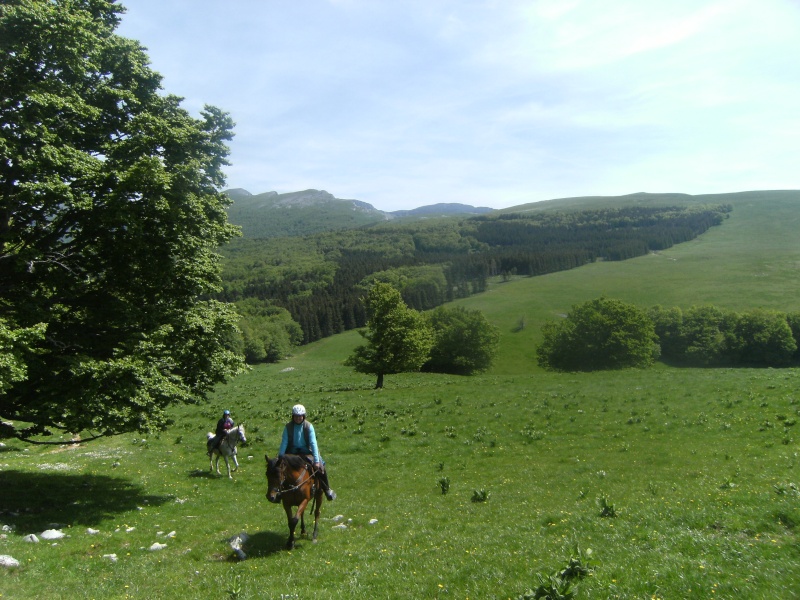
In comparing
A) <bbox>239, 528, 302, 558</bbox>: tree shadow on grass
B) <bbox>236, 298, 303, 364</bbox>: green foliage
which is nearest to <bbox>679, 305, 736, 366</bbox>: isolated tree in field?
<bbox>236, 298, 303, 364</bbox>: green foliage

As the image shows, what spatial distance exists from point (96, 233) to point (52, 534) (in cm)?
911

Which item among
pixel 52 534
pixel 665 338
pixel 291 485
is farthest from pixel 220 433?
pixel 665 338

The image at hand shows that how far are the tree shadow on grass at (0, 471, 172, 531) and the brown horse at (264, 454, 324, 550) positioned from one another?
720 centimetres

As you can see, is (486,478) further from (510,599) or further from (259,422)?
(259,422)

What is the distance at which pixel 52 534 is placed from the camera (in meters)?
13.5

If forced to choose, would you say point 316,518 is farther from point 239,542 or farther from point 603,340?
point 603,340

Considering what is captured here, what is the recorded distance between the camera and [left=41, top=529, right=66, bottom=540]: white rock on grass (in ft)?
43.7

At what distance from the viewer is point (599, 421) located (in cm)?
2875

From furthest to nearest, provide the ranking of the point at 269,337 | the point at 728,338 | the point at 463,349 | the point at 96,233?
the point at 269,337 → the point at 728,338 → the point at 463,349 → the point at 96,233

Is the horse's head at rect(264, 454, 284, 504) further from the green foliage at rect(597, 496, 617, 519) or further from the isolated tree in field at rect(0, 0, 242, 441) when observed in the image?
the green foliage at rect(597, 496, 617, 519)

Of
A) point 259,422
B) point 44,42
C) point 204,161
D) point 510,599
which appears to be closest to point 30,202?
point 44,42

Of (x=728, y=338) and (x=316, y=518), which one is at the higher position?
(x=316, y=518)

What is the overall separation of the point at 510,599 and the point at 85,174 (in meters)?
15.2

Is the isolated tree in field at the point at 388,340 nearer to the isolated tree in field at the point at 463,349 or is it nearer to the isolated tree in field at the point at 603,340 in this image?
the isolated tree in field at the point at 463,349
